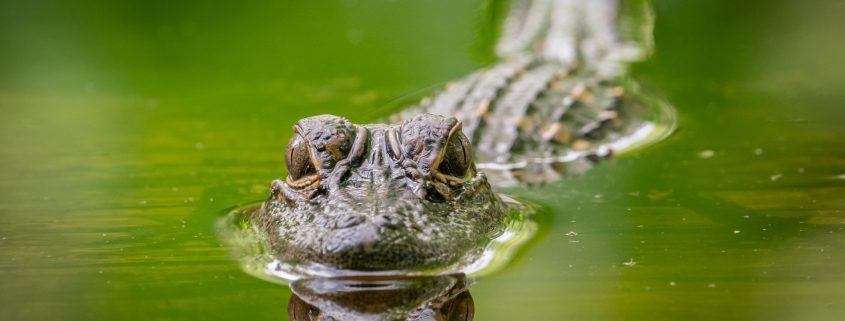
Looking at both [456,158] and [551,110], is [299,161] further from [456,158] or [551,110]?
[551,110]

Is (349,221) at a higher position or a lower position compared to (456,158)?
lower

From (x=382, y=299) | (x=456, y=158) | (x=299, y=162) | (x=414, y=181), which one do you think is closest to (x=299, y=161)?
(x=299, y=162)

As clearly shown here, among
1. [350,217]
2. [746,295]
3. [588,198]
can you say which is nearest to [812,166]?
[588,198]

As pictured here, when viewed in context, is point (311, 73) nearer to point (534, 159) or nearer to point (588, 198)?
point (534, 159)

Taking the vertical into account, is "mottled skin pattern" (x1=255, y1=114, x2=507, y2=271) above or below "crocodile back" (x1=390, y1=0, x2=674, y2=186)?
below

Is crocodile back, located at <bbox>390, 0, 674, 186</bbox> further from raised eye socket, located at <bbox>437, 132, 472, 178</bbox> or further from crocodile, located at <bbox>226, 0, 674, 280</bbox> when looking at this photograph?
raised eye socket, located at <bbox>437, 132, 472, 178</bbox>

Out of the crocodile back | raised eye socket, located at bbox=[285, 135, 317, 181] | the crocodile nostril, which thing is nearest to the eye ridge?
raised eye socket, located at bbox=[285, 135, 317, 181]
